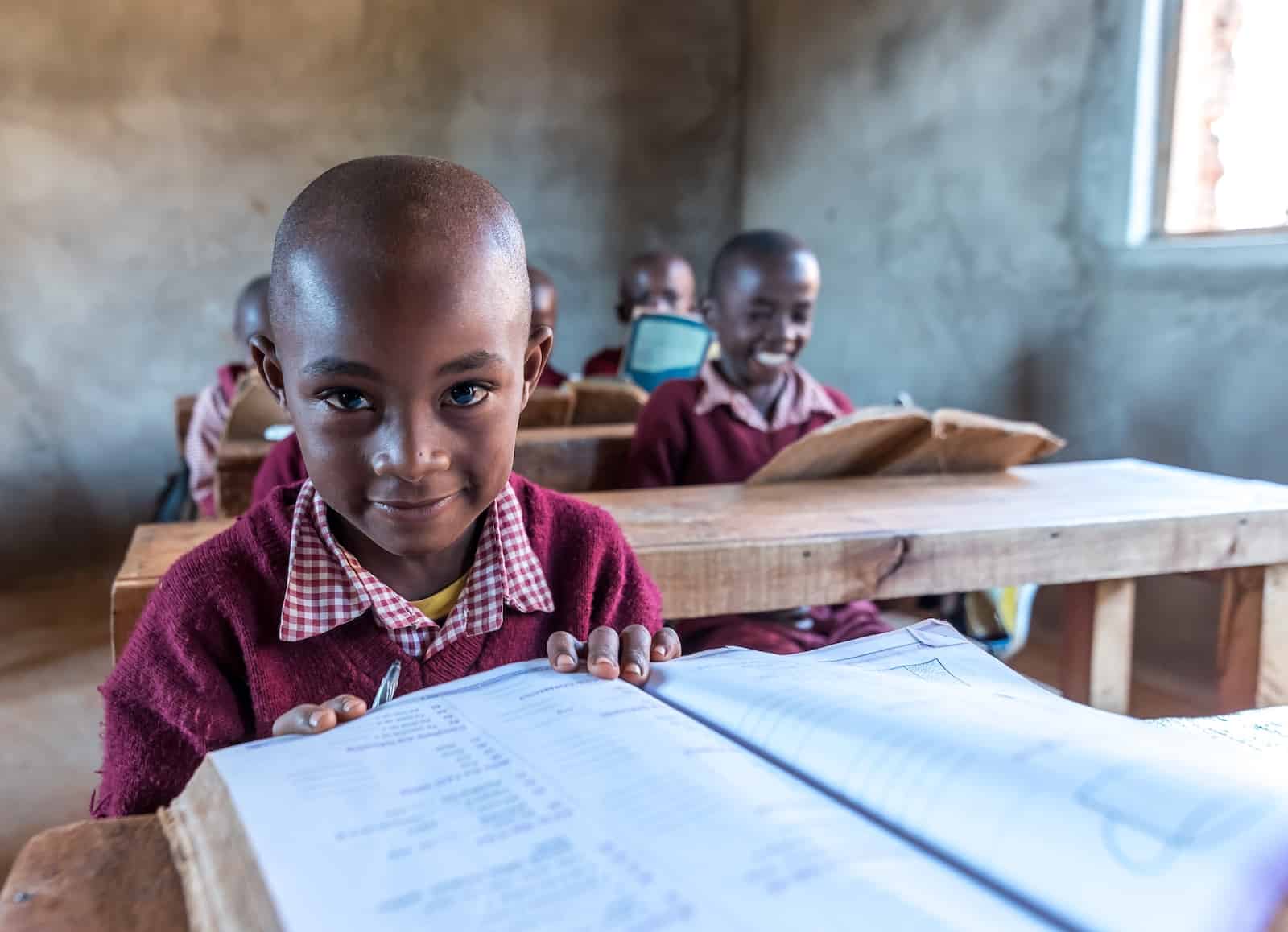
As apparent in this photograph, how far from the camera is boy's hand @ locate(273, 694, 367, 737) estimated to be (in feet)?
1.79

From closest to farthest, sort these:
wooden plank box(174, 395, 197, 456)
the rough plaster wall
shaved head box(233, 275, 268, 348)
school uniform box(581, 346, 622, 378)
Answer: wooden plank box(174, 395, 197, 456) → shaved head box(233, 275, 268, 348) → the rough plaster wall → school uniform box(581, 346, 622, 378)

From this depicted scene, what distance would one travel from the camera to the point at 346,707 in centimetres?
56

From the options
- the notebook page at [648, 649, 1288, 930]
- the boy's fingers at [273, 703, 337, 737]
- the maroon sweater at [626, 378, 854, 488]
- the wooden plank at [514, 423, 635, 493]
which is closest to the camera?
the notebook page at [648, 649, 1288, 930]

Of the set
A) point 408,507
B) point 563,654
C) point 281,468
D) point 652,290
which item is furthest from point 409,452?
point 652,290

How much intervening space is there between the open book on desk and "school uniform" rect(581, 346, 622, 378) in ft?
12.4

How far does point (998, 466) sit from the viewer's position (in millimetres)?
1777

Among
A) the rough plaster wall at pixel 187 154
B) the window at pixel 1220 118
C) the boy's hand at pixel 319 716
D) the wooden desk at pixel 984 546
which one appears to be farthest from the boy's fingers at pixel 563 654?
the rough plaster wall at pixel 187 154

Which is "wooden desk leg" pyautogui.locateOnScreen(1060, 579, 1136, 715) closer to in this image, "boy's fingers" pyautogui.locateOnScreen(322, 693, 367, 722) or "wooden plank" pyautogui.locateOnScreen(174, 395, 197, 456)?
"boy's fingers" pyautogui.locateOnScreen(322, 693, 367, 722)

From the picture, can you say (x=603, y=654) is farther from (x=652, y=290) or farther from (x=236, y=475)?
(x=652, y=290)

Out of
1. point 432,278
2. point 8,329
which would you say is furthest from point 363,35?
point 432,278

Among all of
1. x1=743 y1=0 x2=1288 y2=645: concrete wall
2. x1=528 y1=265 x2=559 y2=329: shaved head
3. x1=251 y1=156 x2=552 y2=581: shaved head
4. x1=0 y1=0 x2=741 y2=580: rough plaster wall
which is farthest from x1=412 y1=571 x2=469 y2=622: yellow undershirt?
x1=0 y1=0 x2=741 y2=580: rough plaster wall

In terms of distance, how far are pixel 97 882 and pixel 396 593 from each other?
380 mm

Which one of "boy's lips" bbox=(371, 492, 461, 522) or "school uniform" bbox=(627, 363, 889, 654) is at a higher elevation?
"boy's lips" bbox=(371, 492, 461, 522)

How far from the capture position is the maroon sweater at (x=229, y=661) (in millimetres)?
765
